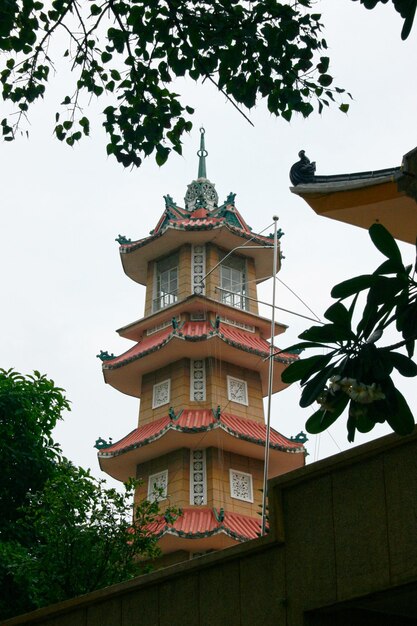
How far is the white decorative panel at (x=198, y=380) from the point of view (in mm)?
25891

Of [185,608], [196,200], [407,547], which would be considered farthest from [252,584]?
[196,200]

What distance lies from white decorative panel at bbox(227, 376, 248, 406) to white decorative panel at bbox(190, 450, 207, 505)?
5.83 ft

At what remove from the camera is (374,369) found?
420 centimetres

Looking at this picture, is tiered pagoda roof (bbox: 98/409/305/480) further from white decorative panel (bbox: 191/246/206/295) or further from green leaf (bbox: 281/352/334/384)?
green leaf (bbox: 281/352/334/384)

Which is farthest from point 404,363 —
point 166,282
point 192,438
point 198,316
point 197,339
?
point 166,282

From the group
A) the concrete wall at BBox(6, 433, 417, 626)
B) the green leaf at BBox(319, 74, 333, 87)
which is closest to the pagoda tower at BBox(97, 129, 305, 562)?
the concrete wall at BBox(6, 433, 417, 626)

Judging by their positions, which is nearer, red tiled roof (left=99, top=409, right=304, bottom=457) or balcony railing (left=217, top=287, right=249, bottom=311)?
red tiled roof (left=99, top=409, right=304, bottom=457)

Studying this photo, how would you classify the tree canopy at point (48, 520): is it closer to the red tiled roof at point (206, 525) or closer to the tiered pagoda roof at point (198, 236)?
the red tiled roof at point (206, 525)

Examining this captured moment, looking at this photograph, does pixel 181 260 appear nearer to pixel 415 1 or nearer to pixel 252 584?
pixel 252 584

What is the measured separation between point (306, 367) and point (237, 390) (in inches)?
863

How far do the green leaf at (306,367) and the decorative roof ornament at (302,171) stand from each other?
5.32 metres

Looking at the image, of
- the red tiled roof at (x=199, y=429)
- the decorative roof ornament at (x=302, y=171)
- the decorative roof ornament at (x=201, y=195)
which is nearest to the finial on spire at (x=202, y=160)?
the decorative roof ornament at (x=201, y=195)

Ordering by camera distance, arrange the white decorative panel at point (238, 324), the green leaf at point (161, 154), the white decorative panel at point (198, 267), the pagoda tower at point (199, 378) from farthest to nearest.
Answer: the white decorative panel at point (198, 267), the white decorative panel at point (238, 324), the pagoda tower at point (199, 378), the green leaf at point (161, 154)

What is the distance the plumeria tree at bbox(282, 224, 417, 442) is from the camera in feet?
13.8
